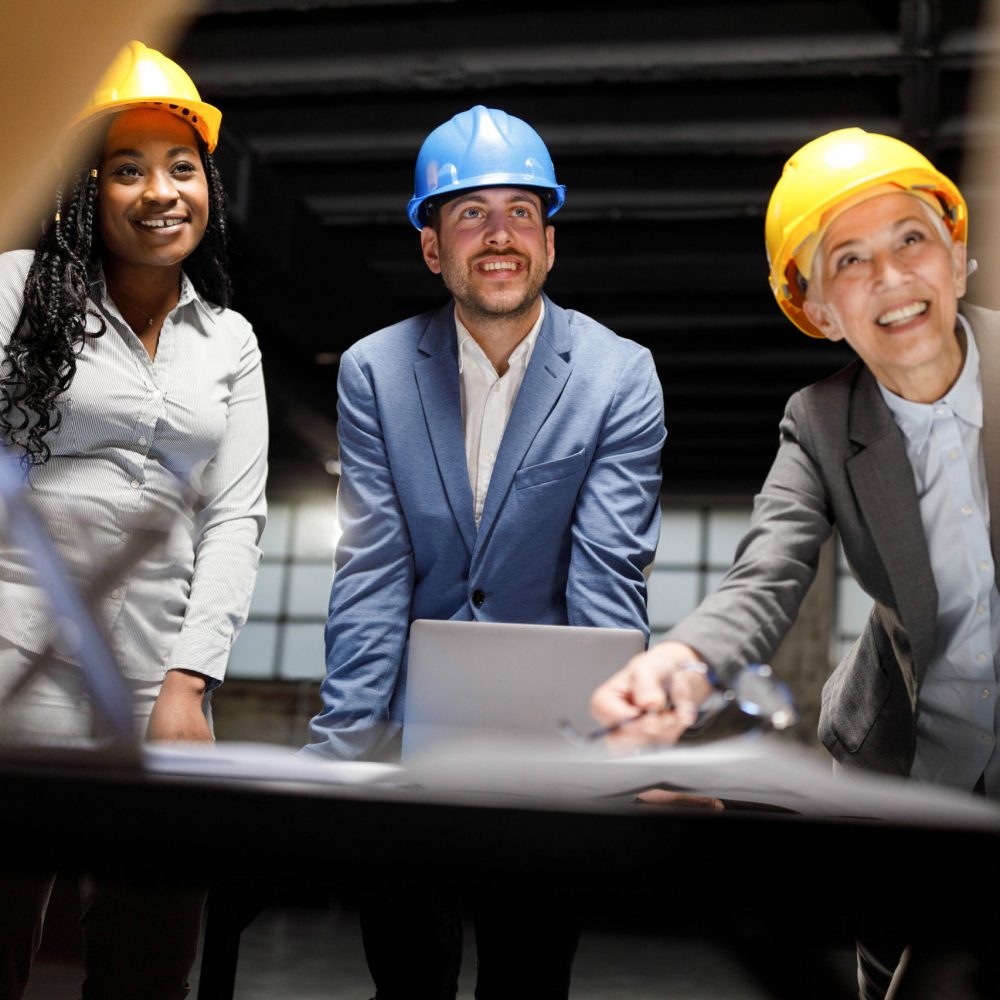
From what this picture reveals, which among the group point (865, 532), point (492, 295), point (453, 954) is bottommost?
point (453, 954)

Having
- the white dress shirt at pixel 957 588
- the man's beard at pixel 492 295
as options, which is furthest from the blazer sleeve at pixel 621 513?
the white dress shirt at pixel 957 588

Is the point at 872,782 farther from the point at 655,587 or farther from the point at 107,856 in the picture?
the point at 655,587

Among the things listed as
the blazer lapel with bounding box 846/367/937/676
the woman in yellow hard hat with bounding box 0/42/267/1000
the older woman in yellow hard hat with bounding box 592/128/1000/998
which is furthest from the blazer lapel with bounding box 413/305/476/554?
the blazer lapel with bounding box 846/367/937/676

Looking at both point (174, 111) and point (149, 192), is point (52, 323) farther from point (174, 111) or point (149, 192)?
point (174, 111)

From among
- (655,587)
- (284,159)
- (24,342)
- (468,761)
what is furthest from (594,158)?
(655,587)

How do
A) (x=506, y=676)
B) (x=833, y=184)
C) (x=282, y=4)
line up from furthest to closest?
(x=282, y=4) < (x=833, y=184) < (x=506, y=676)

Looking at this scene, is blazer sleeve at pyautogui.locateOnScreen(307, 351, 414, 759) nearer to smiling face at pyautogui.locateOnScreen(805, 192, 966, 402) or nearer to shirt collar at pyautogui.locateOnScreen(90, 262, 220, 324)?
shirt collar at pyautogui.locateOnScreen(90, 262, 220, 324)

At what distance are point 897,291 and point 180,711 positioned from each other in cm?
122

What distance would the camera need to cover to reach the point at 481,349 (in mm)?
2283

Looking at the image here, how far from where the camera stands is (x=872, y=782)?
957 mm

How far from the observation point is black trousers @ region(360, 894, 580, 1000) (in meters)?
1.45

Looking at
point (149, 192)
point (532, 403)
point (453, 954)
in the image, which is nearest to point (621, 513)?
point (532, 403)

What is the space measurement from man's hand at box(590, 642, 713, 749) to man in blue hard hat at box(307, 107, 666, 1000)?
0.71m

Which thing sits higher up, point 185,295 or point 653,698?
point 185,295
